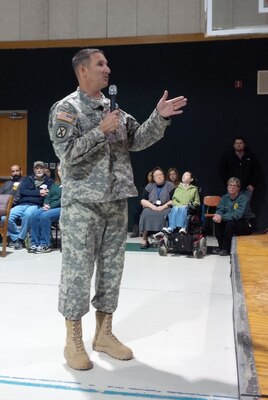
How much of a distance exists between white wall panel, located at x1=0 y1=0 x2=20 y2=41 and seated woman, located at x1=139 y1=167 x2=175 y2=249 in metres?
3.66

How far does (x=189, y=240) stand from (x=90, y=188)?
3557mm

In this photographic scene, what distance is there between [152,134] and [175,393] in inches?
47.3

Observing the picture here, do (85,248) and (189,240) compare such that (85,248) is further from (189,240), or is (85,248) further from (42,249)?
(42,249)

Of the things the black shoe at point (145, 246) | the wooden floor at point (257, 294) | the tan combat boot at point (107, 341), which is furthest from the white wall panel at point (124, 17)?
the tan combat boot at point (107, 341)

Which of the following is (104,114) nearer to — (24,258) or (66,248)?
(66,248)

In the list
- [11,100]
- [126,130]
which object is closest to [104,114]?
[126,130]

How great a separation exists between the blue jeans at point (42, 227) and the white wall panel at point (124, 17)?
3501 mm

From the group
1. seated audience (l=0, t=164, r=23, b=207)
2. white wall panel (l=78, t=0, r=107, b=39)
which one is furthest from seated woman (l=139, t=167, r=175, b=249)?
white wall panel (l=78, t=0, r=107, b=39)

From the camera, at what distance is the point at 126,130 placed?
238 cm

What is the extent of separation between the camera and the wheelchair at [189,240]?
18.2 ft

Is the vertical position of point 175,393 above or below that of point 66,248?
below

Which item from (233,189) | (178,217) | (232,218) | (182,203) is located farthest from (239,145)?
(178,217)

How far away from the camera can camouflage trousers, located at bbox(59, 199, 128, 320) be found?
2.21m

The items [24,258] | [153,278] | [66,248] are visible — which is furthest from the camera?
[24,258]
